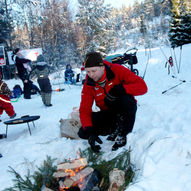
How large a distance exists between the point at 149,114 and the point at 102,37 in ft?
64.0

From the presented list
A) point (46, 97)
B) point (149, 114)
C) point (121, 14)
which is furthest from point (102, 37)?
point (121, 14)

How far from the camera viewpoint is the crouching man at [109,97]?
2514 millimetres

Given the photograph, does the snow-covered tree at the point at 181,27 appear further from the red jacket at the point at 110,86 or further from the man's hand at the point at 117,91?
the man's hand at the point at 117,91

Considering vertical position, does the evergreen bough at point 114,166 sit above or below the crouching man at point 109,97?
below

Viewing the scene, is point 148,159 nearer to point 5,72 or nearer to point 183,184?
point 183,184

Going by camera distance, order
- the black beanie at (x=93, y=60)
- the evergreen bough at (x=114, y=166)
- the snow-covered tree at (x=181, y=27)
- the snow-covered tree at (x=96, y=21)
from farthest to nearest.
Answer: the snow-covered tree at (x=96, y=21)
the snow-covered tree at (x=181, y=27)
the black beanie at (x=93, y=60)
the evergreen bough at (x=114, y=166)

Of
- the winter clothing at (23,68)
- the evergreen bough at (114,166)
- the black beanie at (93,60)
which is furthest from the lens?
the winter clothing at (23,68)

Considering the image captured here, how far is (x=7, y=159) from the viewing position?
282cm

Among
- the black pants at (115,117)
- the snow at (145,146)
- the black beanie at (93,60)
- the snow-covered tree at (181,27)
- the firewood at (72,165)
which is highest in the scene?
the snow-covered tree at (181,27)

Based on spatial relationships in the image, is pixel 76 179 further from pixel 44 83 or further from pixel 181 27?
pixel 181 27

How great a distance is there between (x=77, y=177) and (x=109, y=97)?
3.68 ft

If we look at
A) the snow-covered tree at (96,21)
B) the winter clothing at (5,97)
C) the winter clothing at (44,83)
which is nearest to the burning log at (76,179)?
the winter clothing at (5,97)

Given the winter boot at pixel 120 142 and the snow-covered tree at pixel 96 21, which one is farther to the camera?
the snow-covered tree at pixel 96 21

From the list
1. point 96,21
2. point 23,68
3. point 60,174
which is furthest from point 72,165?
A: point 96,21
